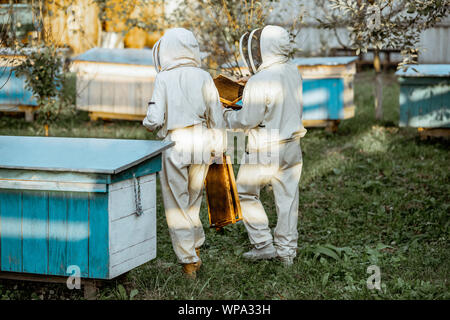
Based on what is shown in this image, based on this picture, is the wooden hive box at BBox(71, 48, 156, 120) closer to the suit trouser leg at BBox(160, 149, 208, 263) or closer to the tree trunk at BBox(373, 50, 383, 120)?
the tree trunk at BBox(373, 50, 383, 120)

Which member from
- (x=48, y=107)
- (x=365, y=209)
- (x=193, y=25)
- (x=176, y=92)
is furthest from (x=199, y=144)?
(x=193, y=25)

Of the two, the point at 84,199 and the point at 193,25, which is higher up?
the point at 193,25

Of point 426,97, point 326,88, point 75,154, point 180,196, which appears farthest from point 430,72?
point 75,154

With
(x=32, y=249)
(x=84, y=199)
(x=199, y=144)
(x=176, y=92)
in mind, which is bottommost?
(x=32, y=249)

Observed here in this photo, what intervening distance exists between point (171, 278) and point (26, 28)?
9.07m

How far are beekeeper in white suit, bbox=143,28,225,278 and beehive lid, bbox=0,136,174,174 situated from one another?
0.68 feet

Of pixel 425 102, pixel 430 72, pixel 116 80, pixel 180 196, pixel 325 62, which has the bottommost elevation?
pixel 180 196

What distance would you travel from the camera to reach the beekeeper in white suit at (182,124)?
4.59 m

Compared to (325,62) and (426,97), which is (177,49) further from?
(325,62)

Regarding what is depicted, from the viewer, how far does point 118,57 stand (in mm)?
10734

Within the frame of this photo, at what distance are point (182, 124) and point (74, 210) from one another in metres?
1.09

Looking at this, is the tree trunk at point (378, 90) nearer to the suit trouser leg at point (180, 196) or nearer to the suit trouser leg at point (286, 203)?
the suit trouser leg at point (286, 203)

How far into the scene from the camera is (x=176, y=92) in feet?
15.1

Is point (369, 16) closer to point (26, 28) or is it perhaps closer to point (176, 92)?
point (176, 92)
